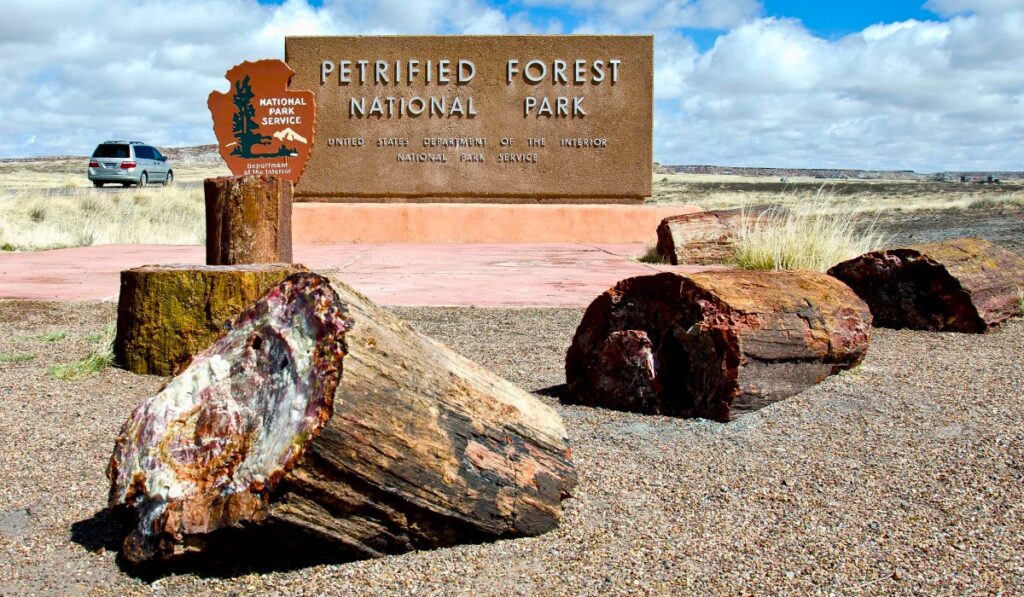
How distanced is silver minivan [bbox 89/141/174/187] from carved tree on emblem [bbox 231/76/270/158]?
77.2 ft

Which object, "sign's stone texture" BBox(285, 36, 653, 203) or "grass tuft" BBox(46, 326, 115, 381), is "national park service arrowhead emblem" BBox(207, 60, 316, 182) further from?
"grass tuft" BBox(46, 326, 115, 381)

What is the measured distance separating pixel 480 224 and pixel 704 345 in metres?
9.58

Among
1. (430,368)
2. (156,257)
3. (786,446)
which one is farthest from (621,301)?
(156,257)

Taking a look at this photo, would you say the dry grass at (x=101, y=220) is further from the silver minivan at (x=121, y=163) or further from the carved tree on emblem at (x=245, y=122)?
the silver minivan at (x=121, y=163)

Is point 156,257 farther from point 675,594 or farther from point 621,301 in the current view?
point 675,594

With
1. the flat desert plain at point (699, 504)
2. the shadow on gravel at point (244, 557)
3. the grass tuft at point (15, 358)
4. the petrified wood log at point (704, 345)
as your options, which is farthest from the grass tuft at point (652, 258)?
the shadow on gravel at point (244, 557)

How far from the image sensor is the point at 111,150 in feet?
112

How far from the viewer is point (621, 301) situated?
4.43 meters

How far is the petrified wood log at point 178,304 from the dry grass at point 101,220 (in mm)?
→ 8744

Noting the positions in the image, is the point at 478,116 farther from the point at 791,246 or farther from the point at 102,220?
the point at 102,220

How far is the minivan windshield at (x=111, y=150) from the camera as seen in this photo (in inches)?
1334

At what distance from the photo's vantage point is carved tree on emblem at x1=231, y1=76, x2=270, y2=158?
11773mm

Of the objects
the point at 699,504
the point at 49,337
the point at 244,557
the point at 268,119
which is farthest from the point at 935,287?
the point at 268,119

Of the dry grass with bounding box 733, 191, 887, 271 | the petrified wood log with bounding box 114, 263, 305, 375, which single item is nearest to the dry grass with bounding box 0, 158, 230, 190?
the dry grass with bounding box 733, 191, 887, 271
